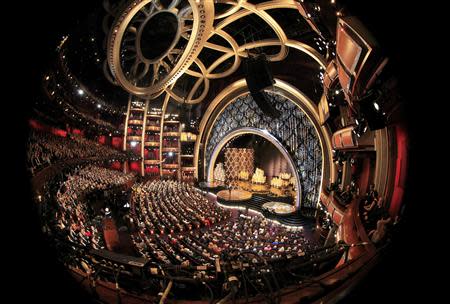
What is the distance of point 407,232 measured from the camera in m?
2.00

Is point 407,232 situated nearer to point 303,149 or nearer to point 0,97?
point 0,97

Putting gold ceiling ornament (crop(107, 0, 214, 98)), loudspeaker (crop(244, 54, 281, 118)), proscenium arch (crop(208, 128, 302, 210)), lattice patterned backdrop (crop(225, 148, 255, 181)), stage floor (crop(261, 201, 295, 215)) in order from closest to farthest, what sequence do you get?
gold ceiling ornament (crop(107, 0, 214, 98)), loudspeaker (crop(244, 54, 281, 118)), stage floor (crop(261, 201, 295, 215)), proscenium arch (crop(208, 128, 302, 210)), lattice patterned backdrop (crop(225, 148, 255, 181))

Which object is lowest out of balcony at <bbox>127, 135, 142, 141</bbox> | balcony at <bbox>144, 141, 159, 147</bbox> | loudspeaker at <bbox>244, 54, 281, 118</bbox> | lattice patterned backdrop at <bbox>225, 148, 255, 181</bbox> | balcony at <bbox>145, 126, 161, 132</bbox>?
lattice patterned backdrop at <bbox>225, 148, 255, 181</bbox>

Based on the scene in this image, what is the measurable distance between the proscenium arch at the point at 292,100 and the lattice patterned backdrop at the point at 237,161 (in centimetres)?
319

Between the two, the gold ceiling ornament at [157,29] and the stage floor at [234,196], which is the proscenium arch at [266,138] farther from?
the gold ceiling ornament at [157,29]

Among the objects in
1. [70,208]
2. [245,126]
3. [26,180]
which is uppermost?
[245,126]

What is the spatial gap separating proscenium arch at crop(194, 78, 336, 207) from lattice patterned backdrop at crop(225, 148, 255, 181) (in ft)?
10.5

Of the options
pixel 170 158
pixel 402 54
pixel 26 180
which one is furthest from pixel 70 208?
pixel 170 158

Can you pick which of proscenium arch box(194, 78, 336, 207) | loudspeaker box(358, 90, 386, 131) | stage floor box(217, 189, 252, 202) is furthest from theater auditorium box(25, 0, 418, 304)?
stage floor box(217, 189, 252, 202)

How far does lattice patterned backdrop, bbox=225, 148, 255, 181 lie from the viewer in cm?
2288

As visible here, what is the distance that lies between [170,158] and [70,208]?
61.1ft

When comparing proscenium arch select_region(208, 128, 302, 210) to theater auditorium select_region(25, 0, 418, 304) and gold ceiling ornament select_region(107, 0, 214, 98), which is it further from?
gold ceiling ornament select_region(107, 0, 214, 98)

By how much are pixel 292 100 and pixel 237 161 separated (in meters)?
11.2

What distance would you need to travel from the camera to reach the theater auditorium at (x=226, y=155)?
8.04ft
